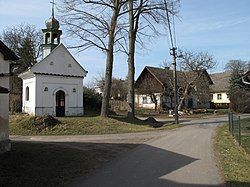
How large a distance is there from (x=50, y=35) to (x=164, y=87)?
2620 cm

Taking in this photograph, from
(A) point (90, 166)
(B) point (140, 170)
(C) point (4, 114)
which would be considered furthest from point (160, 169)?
(C) point (4, 114)

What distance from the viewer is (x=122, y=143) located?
19203 millimetres

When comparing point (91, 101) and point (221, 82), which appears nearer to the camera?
point (91, 101)

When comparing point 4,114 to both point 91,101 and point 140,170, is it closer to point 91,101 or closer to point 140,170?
point 140,170

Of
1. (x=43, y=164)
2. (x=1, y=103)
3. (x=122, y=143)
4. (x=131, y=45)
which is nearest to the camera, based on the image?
(x=43, y=164)

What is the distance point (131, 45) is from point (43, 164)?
2437 cm

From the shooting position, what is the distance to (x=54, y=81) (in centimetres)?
3353

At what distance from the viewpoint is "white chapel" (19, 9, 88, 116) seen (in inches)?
1284

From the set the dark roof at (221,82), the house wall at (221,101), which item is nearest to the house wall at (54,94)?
the house wall at (221,101)

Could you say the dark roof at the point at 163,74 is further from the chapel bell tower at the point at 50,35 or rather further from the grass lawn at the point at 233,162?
the grass lawn at the point at 233,162

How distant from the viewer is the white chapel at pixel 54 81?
107 feet

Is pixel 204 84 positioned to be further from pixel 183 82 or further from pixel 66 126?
pixel 66 126

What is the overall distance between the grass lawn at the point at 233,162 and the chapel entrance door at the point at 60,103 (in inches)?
746

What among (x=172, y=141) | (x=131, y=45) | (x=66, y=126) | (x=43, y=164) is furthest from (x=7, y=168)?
(x=131, y=45)
